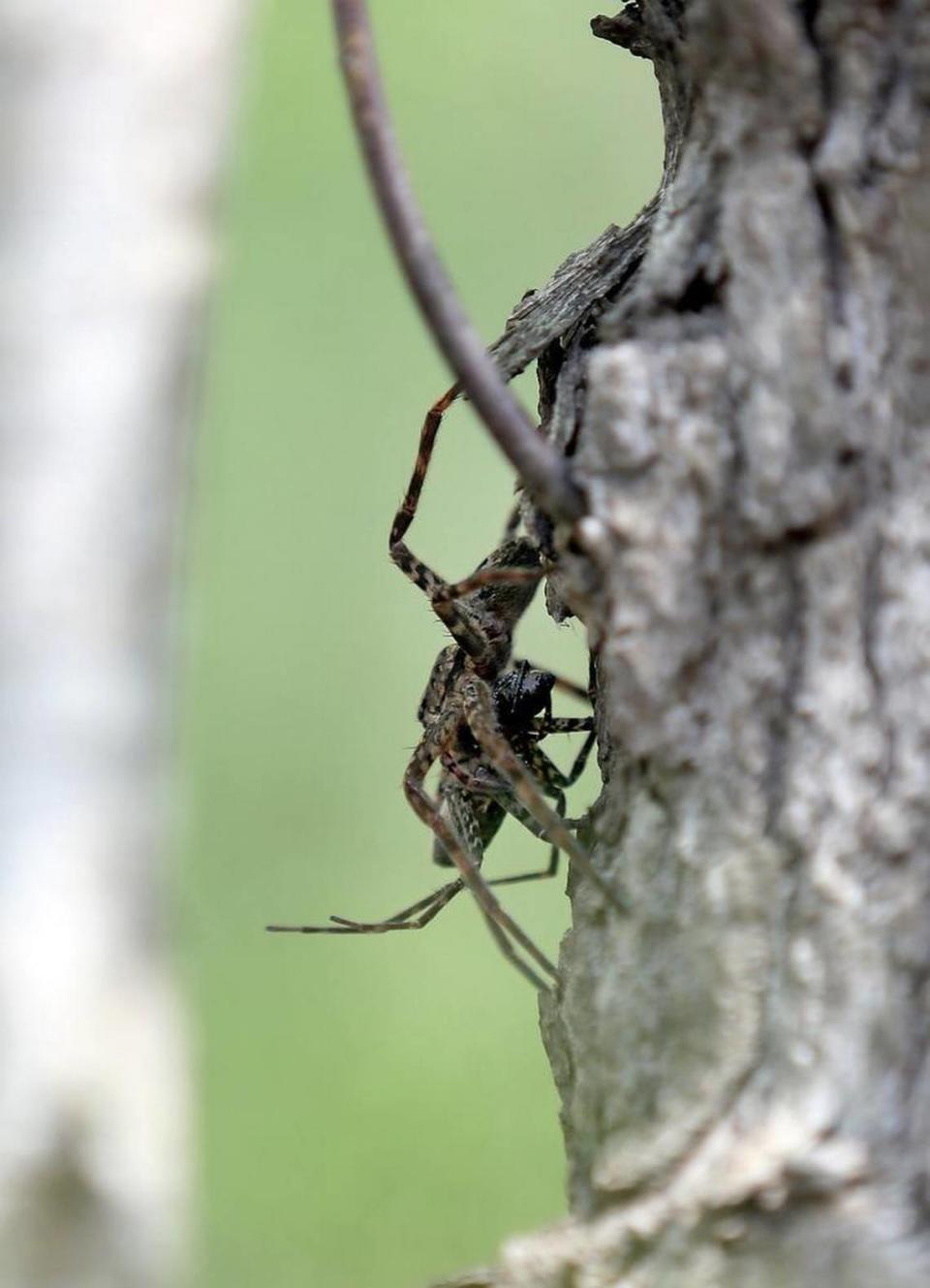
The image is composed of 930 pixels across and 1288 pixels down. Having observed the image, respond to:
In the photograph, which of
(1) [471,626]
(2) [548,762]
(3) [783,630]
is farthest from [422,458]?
(3) [783,630]

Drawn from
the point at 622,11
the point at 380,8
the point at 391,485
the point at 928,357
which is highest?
the point at 380,8

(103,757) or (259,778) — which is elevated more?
(259,778)

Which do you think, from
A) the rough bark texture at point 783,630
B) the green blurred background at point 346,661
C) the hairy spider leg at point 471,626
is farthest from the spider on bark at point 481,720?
the green blurred background at point 346,661

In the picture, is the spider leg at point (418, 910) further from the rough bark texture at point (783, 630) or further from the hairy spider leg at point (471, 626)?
the rough bark texture at point (783, 630)

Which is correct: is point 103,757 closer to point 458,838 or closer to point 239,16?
point 239,16

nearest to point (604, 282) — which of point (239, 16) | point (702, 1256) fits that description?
point (239, 16)

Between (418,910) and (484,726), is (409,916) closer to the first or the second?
(418,910)

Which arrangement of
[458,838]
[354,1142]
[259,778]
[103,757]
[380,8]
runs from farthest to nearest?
[380,8], [259,778], [354,1142], [458,838], [103,757]
